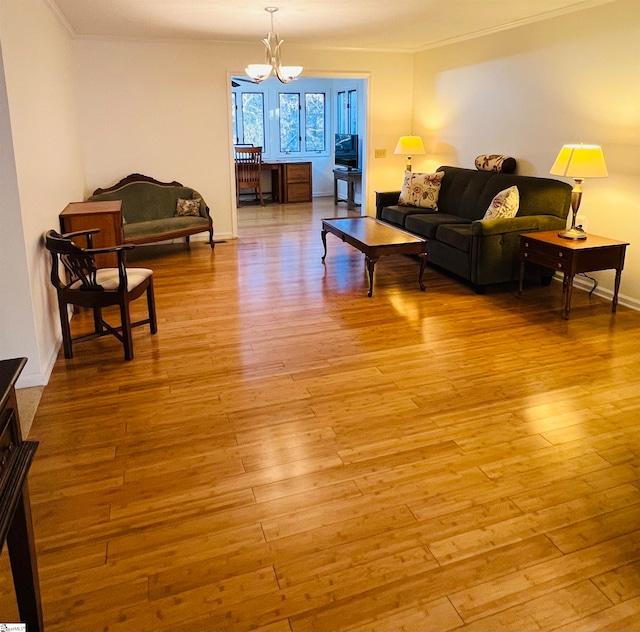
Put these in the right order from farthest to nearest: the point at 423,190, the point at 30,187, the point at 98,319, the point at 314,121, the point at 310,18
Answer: the point at 314,121 < the point at 423,190 < the point at 310,18 < the point at 98,319 < the point at 30,187

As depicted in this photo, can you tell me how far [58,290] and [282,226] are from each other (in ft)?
16.9

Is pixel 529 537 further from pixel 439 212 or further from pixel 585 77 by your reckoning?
pixel 439 212

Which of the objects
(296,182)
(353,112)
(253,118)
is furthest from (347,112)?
(253,118)

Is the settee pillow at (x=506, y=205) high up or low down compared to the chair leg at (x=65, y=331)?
up

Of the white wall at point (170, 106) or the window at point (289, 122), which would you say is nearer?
the white wall at point (170, 106)

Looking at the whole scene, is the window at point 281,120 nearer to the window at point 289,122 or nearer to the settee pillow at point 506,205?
the window at point 289,122

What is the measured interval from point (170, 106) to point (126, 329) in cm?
421

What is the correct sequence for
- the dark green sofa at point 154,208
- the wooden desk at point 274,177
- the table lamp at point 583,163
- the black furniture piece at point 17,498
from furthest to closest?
the wooden desk at point 274,177, the dark green sofa at point 154,208, the table lamp at point 583,163, the black furniture piece at point 17,498

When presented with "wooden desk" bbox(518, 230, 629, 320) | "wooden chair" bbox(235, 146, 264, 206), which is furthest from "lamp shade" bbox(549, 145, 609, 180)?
"wooden chair" bbox(235, 146, 264, 206)

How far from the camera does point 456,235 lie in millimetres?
5309

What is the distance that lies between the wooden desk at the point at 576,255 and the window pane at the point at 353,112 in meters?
6.87

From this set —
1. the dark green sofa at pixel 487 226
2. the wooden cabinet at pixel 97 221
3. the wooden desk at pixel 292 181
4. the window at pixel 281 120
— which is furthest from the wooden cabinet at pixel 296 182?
the wooden cabinet at pixel 97 221

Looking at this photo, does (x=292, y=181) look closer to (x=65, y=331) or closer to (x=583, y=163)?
(x=583, y=163)

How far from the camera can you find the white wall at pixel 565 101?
459 centimetres
